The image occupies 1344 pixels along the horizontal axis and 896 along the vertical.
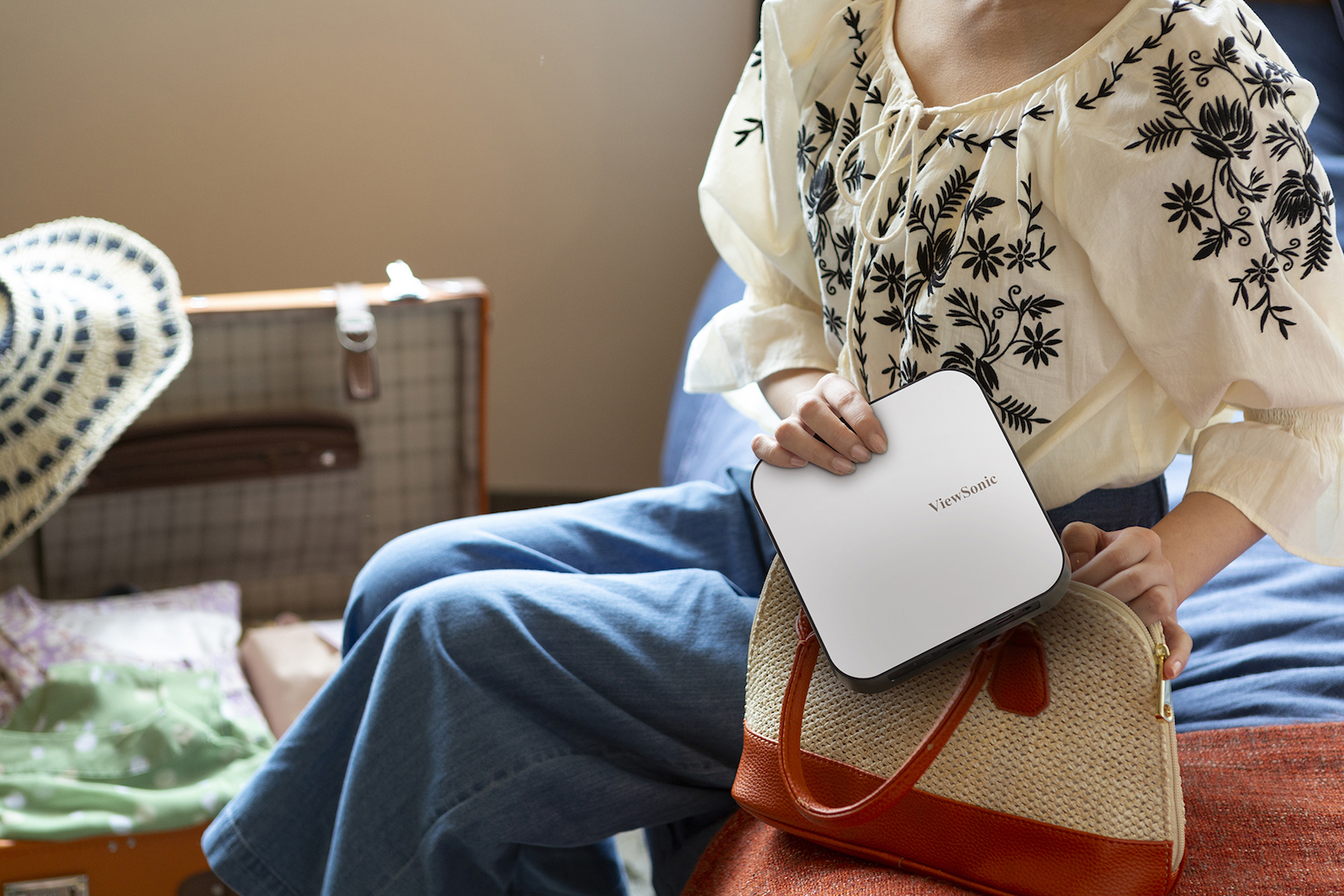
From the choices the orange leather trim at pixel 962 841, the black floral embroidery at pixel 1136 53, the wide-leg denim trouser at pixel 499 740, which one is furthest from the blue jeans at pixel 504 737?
the black floral embroidery at pixel 1136 53

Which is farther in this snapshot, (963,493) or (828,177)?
(828,177)

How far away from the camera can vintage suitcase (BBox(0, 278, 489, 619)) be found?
3.60 feet

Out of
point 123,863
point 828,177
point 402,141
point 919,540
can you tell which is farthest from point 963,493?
point 402,141

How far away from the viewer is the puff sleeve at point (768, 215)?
0.67 m

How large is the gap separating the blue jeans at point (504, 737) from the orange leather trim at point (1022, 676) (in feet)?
0.44

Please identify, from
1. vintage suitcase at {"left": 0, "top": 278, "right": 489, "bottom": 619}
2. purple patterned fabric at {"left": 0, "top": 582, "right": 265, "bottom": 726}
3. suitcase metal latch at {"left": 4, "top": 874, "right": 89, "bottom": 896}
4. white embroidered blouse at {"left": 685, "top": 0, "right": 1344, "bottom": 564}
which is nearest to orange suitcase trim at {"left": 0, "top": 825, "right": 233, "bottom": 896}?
suitcase metal latch at {"left": 4, "top": 874, "right": 89, "bottom": 896}

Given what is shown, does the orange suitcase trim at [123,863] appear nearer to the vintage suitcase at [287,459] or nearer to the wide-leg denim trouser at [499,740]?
the wide-leg denim trouser at [499,740]

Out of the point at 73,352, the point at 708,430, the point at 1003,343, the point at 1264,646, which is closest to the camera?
the point at 1003,343

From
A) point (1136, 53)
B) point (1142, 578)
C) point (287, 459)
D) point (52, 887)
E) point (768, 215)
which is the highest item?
point (1136, 53)

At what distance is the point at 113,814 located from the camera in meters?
0.84

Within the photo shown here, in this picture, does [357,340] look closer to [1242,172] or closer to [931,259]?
[931,259]

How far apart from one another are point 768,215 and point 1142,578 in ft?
1.22

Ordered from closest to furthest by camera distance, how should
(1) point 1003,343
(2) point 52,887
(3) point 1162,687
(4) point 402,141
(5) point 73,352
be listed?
(3) point 1162,687 < (1) point 1003,343 < (2) point 52,887 < (5) point 73,352 < (4) point 402,141

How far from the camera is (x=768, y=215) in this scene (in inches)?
28.9
